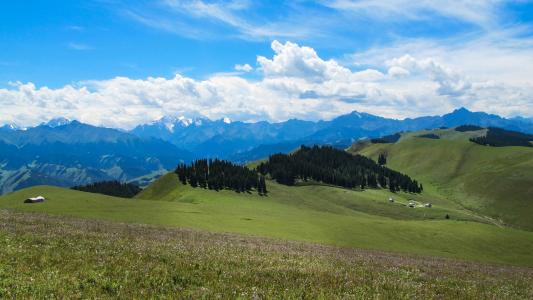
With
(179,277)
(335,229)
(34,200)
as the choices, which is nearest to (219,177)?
(34,200)

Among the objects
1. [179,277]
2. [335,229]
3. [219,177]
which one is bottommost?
[335,229]

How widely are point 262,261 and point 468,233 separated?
197ft

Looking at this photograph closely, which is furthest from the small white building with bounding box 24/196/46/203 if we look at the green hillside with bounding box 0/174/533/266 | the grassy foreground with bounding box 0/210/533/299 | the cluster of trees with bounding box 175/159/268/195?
the cluster of trees with bounding box 175/159/268/195

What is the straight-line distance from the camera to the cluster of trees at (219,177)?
149m

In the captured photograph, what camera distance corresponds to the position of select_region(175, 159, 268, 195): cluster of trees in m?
149

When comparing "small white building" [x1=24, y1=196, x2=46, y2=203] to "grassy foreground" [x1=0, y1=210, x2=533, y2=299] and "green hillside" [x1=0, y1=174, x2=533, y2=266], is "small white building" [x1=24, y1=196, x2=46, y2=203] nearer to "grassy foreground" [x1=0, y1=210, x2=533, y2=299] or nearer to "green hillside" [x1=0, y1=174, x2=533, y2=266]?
"green hillside" [x1=0, y1=174, x2=533, y2=266]

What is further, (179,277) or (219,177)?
(219,177)

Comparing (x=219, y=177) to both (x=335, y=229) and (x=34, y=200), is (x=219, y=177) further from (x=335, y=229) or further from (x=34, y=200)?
(x=335, y=229)

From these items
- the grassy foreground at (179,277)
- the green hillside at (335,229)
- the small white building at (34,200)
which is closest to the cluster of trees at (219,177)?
the green hillside at (335,229)

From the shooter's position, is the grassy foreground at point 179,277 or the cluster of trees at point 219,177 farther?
the cluster of trees at point 219,177

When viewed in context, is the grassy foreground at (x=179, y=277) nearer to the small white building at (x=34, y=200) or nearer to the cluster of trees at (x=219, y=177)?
the small white building at (x=34, y=200)

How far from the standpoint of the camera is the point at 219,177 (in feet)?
496

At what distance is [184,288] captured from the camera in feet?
46.5

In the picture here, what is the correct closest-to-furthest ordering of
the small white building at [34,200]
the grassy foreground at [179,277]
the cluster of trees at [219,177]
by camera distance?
the grassy foreground at [179,277]
the small white building at [34,200]
the cluster of trees at [219,177]
